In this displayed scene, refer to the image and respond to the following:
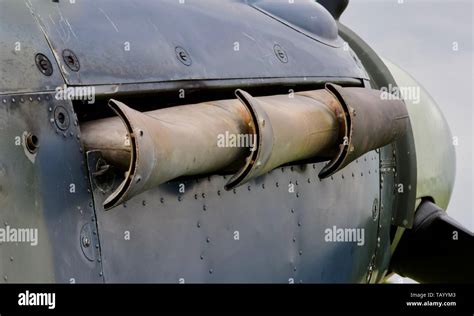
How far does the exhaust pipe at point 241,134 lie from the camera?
13.2 ft

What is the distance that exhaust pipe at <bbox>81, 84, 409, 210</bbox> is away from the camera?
13.2 feet

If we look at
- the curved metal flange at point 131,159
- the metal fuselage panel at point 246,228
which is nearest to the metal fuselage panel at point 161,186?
the metal fuselage panel at point 246,228

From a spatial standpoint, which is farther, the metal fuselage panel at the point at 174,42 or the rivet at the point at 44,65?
the metal fuselage panel at the point at 174,42

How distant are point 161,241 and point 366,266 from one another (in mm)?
2566

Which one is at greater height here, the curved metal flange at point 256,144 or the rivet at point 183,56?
the rivet at point 183,56

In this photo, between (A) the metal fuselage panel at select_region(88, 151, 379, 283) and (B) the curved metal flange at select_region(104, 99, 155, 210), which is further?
(A) the metal fuselage panel at select_region(88, 151, 379, 283)

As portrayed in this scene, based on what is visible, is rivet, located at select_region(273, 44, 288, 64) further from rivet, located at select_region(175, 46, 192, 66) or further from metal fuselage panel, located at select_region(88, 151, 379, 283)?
rivet, located at select_region(175, 46, 192, 66)

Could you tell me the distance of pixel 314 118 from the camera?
5289 millimetres

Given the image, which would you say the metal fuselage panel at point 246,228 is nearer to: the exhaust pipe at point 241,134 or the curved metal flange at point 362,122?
the exhaust pipe at point 241,134

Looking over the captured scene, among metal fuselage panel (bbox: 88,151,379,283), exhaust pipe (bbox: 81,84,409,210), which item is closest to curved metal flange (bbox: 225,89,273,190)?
exhaust pipe (bbox: 81,84,409,210)
